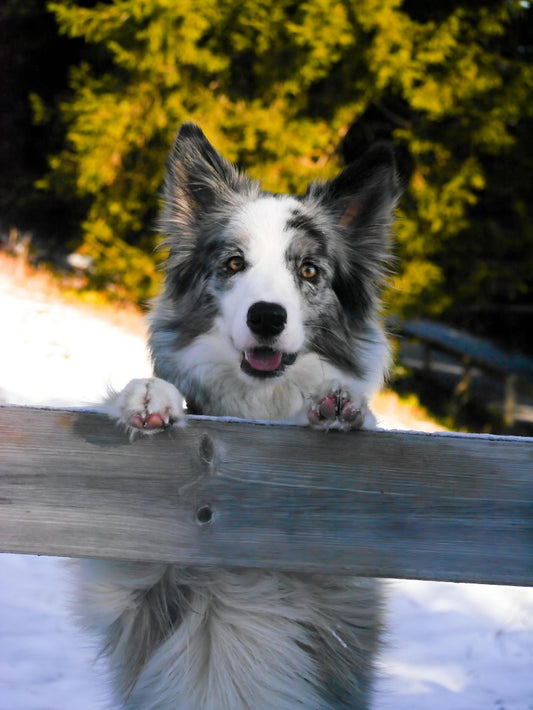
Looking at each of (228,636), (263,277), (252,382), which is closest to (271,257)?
(263,277)

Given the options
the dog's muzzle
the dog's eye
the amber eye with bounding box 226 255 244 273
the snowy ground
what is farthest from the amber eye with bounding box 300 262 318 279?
the snowy ground

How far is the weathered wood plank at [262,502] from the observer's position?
1.98 meters

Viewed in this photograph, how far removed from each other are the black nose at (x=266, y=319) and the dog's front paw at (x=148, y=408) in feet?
2.19

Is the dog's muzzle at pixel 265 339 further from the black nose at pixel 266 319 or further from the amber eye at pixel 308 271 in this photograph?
the amber eye at pixel 308 271

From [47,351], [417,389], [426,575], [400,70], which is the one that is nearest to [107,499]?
[426,575]

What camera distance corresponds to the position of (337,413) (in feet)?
6.97

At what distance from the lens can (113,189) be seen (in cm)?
1097

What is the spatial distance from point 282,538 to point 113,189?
31.7 ft

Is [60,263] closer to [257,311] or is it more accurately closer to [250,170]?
[250,170]

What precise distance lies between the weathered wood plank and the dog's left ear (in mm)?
1524

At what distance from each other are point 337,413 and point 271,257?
1.17 metres

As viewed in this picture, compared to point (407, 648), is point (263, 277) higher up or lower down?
higher up

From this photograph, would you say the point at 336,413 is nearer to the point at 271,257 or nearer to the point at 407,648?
the point at 271,257

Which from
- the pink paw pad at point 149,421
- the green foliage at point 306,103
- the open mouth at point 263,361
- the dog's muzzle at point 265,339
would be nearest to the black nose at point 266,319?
the dog's muzzle at point 265,339
